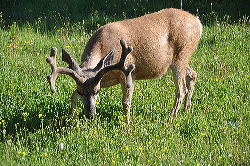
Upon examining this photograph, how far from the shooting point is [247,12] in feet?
45.9

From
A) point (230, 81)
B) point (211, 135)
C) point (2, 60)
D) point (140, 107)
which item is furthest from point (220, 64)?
point (2, 60)

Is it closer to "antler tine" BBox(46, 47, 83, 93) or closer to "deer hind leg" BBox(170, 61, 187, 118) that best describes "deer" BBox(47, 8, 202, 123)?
"deer hind leg" BBox(170, 61, 187, 118)

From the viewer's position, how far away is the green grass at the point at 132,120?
660 centimetres

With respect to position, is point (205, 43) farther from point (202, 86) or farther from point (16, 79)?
point (16, 79)

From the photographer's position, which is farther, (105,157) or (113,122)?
(113,122)

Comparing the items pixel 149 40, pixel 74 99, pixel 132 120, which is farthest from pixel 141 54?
pixel 74 99

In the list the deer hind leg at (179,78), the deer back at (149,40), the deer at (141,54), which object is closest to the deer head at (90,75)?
the deer at (141,54)

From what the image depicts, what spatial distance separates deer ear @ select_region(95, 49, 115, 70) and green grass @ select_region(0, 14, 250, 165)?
85 centimetres

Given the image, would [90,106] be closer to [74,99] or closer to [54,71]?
[74,99]

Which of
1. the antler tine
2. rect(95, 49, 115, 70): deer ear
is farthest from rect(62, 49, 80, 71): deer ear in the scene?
rect(95, 49, 115, 70): deer ear

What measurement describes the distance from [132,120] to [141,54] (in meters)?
1.22

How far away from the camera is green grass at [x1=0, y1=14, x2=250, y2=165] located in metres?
6.60

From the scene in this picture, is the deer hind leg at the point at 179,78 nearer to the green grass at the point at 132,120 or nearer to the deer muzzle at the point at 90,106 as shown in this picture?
the green grass at the point at 132,120

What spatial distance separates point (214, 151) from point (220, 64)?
4394 mm
